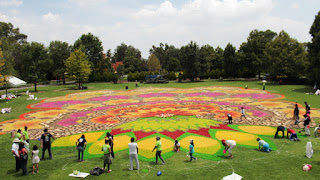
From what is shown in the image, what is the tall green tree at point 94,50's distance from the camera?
89562 mm

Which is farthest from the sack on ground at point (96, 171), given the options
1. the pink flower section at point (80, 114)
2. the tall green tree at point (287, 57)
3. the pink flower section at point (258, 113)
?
the tall green tree at point (287, 57)

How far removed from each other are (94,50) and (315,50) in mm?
76793

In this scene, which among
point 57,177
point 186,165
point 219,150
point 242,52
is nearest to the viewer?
point 57,177

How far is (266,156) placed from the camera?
14.5m

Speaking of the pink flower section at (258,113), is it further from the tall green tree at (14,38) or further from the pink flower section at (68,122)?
the tall green tree at (14,38)

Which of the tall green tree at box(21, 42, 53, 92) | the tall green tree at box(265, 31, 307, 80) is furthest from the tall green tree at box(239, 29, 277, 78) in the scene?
the tall green tree at box(21, 42, 53, 92)

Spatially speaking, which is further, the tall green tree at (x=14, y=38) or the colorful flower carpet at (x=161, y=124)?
the tall green tree at (x=14, y=38)

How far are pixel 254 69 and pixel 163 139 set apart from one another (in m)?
71.5

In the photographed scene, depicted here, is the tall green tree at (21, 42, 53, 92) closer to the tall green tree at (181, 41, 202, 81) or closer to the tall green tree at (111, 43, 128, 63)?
the tall green tree at (181, 41, 202, 81)

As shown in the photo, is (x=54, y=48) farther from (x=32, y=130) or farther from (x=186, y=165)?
(x=186, y=165)

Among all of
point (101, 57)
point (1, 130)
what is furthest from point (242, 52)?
point (1, 130)

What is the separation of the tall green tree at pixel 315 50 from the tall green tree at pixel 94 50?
241 ft

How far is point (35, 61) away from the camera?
60.6 meters

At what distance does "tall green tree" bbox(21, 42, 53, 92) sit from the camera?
193 feet
